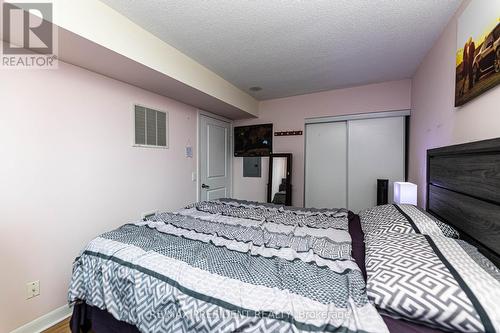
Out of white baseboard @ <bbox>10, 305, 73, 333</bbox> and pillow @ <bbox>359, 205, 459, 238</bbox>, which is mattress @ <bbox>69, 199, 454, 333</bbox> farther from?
white baseboard @ <bbox>10, 305, 73, 333</bbox>

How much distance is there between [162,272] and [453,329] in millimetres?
1174

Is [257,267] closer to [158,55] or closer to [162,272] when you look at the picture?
[162,272]

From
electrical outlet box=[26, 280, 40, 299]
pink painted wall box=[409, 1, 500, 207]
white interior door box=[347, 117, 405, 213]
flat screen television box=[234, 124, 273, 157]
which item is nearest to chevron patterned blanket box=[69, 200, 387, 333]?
electrical outlet box=[26, 280, 40, 299]

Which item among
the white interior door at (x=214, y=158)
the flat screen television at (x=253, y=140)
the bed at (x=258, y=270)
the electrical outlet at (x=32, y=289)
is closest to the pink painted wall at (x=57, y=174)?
the electrical outlet at (x=32, y=289)

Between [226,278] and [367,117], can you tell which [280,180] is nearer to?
[367,117]

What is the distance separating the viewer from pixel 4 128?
60.2 inches

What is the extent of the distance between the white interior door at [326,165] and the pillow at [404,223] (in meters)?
1.69

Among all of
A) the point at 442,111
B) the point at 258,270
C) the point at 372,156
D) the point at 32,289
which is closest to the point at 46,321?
the point at 32,289

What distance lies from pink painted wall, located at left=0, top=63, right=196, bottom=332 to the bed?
2.00 ft

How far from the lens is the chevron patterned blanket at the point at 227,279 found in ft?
2.66

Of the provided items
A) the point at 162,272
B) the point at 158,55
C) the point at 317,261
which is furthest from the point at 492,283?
the point at 158,55

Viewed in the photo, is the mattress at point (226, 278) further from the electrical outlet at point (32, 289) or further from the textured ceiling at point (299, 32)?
the textured ceiling at point (299, 32)

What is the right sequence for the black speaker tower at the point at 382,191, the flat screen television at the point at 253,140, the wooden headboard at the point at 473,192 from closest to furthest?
the wooden headboard at the point at 473,192, the black speaker tower at the point at 382,191, the flat screen television at the point at 253,140

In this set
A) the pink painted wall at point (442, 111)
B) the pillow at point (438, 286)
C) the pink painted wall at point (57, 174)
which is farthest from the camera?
the pink painted wall at point (57, 174)
